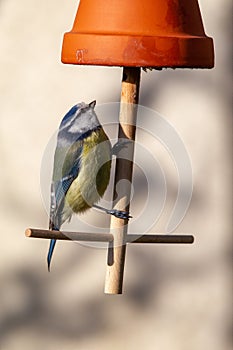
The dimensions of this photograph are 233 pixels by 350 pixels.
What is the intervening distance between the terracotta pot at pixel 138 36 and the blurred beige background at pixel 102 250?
172 cm

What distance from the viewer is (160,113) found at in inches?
161

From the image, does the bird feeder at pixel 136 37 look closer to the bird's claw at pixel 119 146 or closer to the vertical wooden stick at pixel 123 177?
the vertical wooden stick at pixel 123 177

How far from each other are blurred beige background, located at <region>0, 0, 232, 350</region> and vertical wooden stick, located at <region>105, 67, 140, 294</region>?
5.07 ft

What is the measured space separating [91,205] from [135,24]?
21.3 inches

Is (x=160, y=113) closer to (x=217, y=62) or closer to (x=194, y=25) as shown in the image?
(x=217, y=62)

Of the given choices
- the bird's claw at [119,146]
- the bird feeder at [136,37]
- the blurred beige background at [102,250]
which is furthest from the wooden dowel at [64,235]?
the blurred beige background at [102,250]

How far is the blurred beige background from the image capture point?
4105 millimetres

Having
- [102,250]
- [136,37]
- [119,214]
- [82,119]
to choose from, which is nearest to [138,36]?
[136,37]

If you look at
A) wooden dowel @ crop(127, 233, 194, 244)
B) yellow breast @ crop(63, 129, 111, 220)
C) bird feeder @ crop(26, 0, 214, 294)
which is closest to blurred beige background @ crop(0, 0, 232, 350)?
yellow breast @ crop(63, 129, 111, 220)

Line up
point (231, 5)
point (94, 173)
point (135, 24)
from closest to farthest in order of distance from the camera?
1. point (135, 24)
2. point (94, 173)
3. point (231, 5)

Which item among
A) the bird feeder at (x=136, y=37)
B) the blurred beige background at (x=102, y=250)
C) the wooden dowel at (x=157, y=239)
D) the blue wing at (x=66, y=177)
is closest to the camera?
the bird feeder at (x=136, y=37)

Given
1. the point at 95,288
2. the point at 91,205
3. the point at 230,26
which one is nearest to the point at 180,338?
the point at 95,288

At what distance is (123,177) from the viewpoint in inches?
101

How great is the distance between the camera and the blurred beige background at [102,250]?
411 cm
